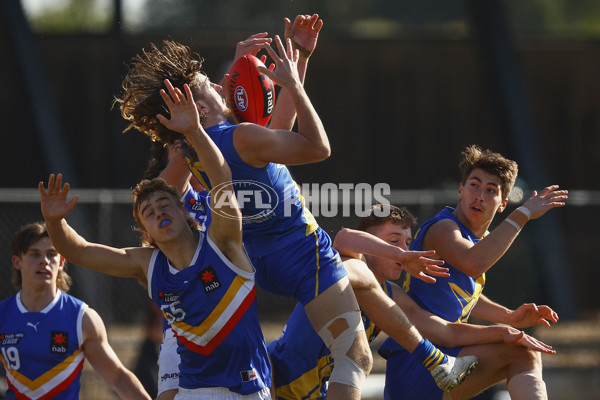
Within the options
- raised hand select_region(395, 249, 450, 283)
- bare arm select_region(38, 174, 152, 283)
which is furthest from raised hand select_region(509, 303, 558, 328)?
bare arm select_region(38, 174, 152, 283)

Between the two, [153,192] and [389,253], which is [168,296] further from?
[389,253]

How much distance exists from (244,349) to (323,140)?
1058 millimetres

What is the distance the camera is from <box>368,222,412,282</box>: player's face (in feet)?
16.3

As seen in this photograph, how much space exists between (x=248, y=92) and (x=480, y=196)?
145 cm

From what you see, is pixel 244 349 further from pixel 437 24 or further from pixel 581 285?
pixel 437 24

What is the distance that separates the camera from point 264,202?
4156mm

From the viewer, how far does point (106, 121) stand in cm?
1379

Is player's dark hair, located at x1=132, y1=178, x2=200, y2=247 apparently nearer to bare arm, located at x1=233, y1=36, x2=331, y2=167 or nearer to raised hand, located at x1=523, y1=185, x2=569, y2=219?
bare arm, located at x1=233, y1=36, x2=331, y2=167

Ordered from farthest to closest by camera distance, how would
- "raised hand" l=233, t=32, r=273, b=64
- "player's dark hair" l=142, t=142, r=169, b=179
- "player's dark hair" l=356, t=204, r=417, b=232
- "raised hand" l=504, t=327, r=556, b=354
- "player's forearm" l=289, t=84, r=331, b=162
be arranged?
1. "player's dark hair" l=142, t=142, r=169, b=179
2. "player's dark hair" l=356, t=204, r=417, b=232
3. "raised hand" l=233, t=32, r=273, b=64
4. "raised hand" l=504, t=327, r=556, b=354
5. "player's forearm" l=289, t=84, r=331, b=162

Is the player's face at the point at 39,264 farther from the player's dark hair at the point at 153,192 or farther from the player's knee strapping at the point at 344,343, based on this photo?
the player's knee strapping at the point at 344,343

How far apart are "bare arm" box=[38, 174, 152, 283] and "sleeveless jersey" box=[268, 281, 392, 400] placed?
3.11 ft

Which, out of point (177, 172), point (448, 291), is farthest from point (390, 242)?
point (177, 172)

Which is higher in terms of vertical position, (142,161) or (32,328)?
(142,161)

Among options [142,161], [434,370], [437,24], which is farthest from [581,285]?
[434,370]
